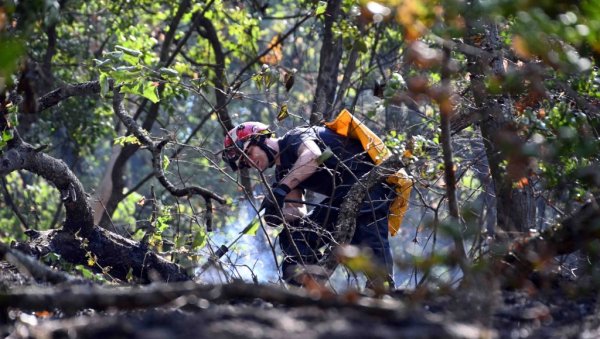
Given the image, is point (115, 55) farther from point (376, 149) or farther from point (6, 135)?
point (376, 149)

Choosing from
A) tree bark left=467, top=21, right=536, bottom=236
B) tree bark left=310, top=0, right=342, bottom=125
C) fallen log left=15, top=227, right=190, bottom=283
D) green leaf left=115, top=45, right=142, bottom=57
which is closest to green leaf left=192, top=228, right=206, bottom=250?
fallen log left=15, top=227, right=190, bottom=283

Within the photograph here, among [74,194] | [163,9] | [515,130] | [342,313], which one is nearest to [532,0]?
[515,130]

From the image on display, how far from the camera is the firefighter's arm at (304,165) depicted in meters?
6.32

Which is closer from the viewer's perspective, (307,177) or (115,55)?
(115,55)

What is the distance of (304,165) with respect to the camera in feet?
20.7

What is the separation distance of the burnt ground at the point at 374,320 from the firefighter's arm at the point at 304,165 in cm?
259

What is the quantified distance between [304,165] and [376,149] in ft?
1.64

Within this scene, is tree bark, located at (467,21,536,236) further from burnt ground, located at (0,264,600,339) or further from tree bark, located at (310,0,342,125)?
tree bark, located at (310,0,342,125)

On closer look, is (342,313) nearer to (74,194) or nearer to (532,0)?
(532,0)

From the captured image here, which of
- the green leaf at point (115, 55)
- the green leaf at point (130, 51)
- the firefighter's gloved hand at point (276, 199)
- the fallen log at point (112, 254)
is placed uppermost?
the green leaf at point (130, 51)

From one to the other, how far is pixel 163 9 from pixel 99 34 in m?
1.12

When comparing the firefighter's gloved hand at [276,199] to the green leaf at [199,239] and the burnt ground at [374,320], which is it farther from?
the burnt ground at [374,320]

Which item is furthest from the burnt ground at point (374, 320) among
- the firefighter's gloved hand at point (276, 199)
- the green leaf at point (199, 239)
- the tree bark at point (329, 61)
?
the tree bark at point (329, 61)

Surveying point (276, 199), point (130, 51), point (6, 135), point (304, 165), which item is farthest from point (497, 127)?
point (6, 135)
